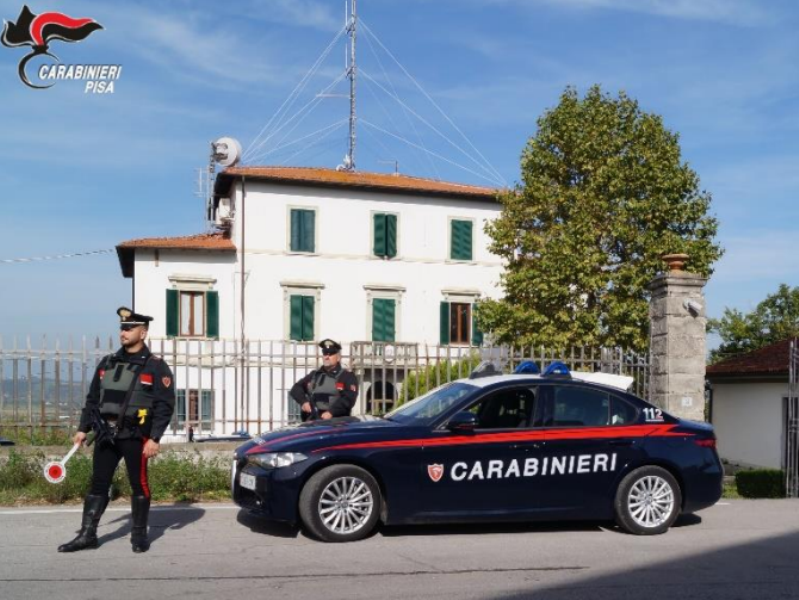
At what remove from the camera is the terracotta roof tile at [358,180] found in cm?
3719

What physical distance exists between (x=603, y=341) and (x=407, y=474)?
20.6 metres

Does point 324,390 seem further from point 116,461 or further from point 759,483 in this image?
point 759,483

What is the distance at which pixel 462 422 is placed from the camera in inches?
310

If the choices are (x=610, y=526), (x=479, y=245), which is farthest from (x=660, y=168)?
(x=610, y=526)

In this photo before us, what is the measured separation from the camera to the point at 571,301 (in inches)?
1098

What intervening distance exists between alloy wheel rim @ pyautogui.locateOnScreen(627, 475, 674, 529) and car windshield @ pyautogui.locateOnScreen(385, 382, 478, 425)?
174 cm

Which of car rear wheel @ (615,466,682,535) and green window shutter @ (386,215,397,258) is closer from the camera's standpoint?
car rear wheel @ (615,466,682,535)

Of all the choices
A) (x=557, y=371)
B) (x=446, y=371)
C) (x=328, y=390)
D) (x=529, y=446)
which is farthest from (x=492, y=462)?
(x=446, y=371)

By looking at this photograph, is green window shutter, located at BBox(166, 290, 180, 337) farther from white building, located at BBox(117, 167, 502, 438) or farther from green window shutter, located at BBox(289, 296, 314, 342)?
green window shutter, located at BBox(289, 296, 314, 342)

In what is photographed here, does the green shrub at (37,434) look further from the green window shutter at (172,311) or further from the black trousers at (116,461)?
the green window shutter at (172,311)

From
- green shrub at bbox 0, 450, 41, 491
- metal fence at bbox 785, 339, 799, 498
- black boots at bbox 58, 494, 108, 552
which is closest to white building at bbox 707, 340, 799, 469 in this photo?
metal fence at bbox 785, 339, 799, 498

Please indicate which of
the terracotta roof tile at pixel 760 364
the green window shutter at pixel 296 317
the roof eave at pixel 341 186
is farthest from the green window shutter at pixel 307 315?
the terracotta roof tile at pixel 760 364

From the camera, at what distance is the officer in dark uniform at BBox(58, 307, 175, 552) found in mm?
7008

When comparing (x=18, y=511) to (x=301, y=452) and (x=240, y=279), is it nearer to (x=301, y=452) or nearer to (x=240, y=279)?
(x=301, y=452)
